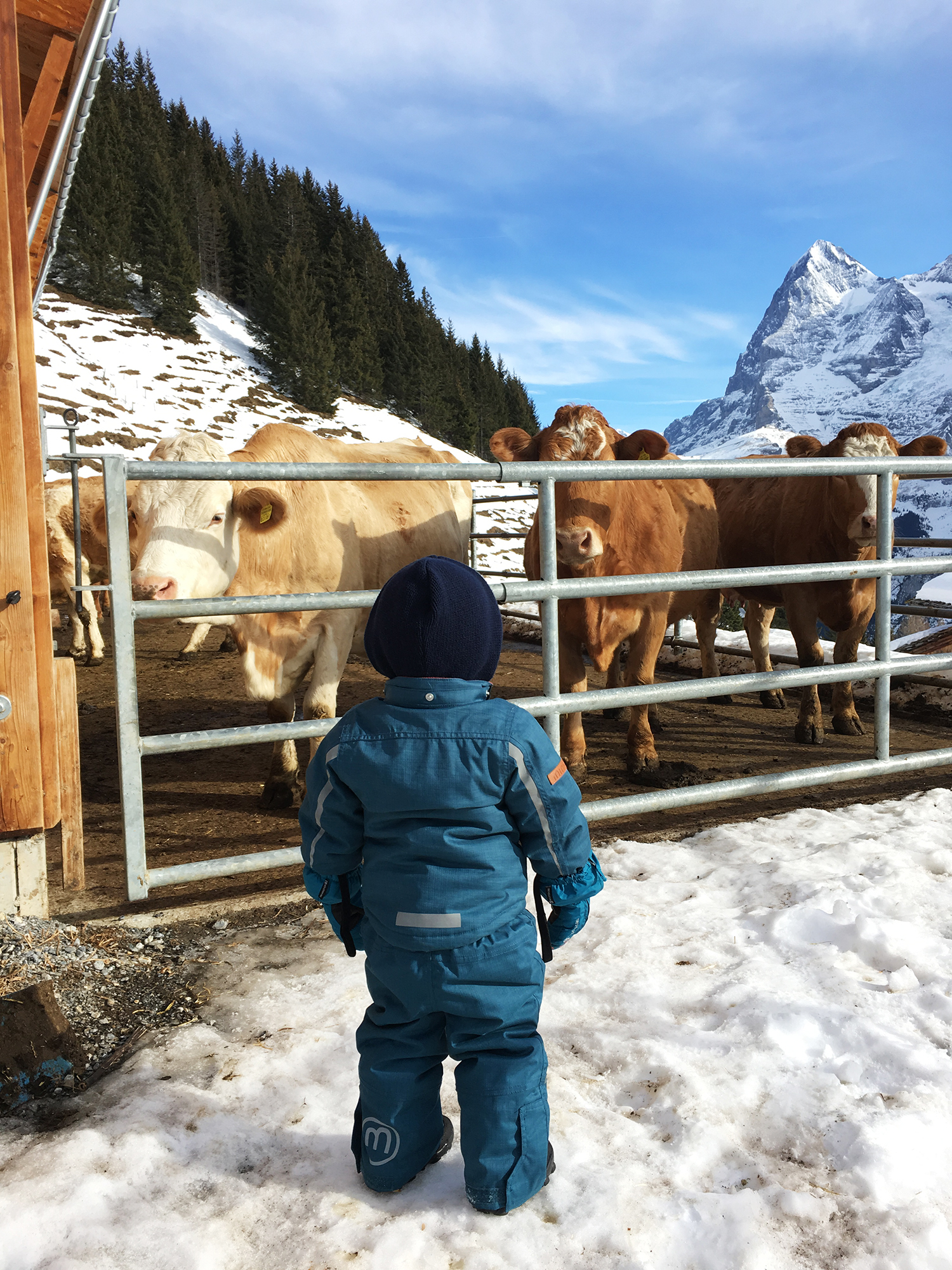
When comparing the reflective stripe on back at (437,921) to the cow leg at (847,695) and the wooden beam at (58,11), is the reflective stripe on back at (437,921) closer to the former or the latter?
the wooden beam at (58,11)

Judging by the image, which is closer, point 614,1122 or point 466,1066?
point 466,1066

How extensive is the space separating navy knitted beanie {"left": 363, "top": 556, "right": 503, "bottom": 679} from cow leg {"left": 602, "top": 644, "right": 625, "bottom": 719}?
16.0 feet

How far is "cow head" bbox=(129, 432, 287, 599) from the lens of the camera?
142 inches

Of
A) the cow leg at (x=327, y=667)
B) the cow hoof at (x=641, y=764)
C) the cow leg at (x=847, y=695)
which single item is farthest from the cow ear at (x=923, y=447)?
the cow leg at (x=327, y=667)

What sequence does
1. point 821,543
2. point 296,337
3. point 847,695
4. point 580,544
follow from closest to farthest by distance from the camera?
point 580,544 → point 847,695 → point 821,543 → point 296,337

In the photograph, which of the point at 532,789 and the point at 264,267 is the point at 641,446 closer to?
the point at 532,789

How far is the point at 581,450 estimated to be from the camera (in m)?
4.64

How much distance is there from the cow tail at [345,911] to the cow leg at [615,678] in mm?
4748

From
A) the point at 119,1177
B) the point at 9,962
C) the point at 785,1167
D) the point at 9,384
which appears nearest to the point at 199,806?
the point at 9,962

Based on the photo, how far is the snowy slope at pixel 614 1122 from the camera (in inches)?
57.0

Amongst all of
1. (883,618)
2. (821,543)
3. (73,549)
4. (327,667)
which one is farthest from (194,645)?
(883,618)

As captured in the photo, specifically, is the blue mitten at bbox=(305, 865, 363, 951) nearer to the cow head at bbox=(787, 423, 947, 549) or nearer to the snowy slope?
the snowy slope

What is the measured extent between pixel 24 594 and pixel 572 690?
3.12 metres

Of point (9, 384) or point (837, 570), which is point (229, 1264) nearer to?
point (9, 384)
